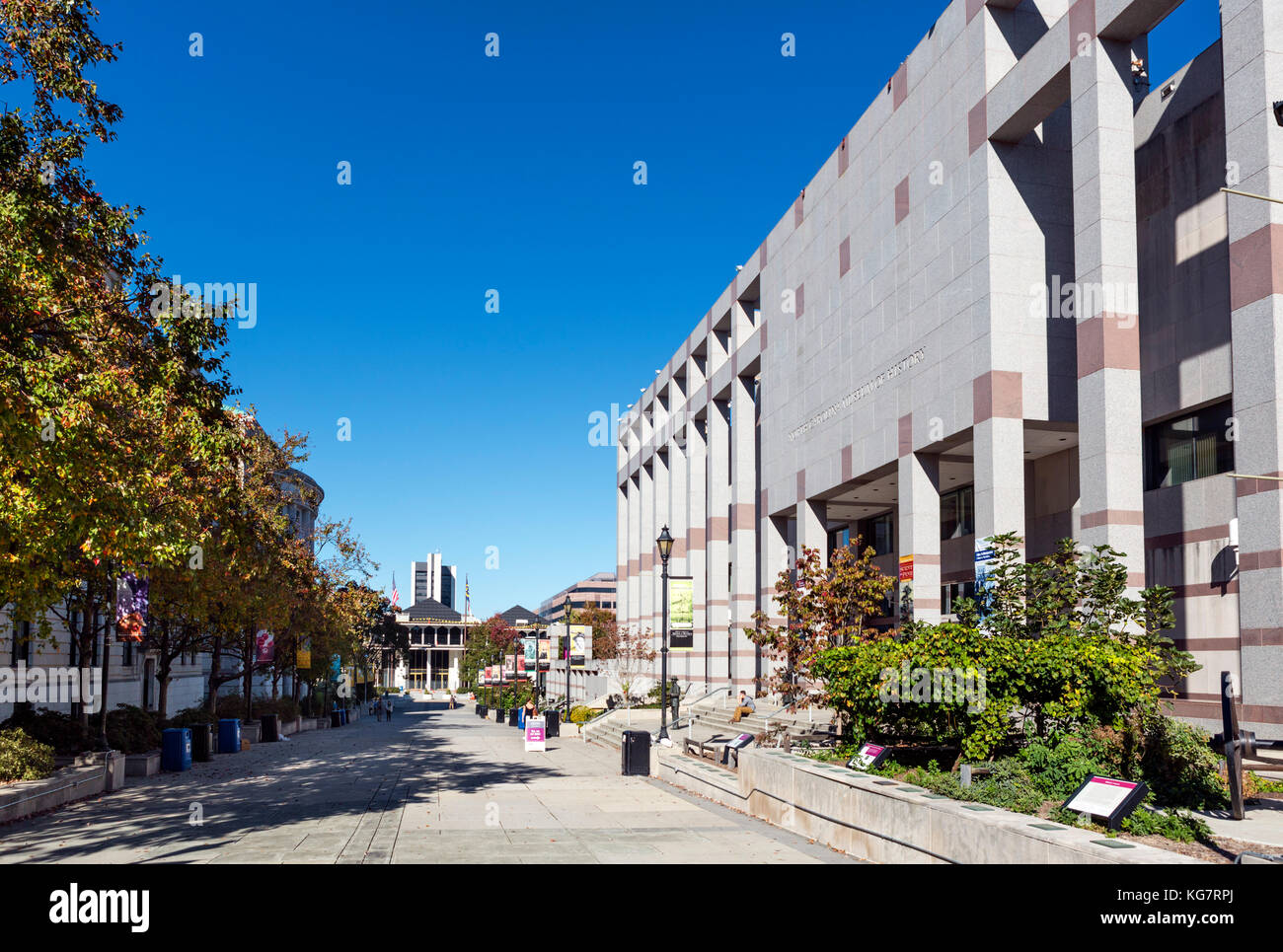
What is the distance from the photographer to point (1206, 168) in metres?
22.5

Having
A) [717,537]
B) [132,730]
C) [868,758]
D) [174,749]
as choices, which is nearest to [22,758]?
[174,749]

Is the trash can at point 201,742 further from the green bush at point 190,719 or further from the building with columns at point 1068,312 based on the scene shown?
the building with columns at point 1068,312

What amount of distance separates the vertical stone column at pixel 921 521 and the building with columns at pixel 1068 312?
7 centimetres

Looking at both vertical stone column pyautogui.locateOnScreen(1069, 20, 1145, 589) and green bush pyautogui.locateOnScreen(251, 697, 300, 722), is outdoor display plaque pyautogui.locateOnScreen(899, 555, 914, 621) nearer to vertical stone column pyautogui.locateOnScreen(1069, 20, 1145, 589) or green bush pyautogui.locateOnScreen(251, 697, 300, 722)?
vertical stone column pyautogui.locateOnScreen(1069, 20, 1145, 589)

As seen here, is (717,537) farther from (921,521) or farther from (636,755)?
(636,755)

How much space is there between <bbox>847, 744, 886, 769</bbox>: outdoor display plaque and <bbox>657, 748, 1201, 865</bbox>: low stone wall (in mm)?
210

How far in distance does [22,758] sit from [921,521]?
22468 mm

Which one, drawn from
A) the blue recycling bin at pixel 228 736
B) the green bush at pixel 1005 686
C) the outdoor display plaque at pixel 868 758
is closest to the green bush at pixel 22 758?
the blue recycling bin at pixel 228 736

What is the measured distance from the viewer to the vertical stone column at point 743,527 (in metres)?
44.7

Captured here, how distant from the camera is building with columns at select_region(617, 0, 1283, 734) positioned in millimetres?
17984

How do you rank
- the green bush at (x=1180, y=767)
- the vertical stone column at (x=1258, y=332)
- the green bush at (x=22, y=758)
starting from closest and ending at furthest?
the green bush at (x=1180, y=767) → the vertical stone column at (x=1258, y=332) → the green bush at (x=22, y=758)

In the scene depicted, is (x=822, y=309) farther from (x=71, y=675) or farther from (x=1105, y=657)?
(x=71, y=675)
